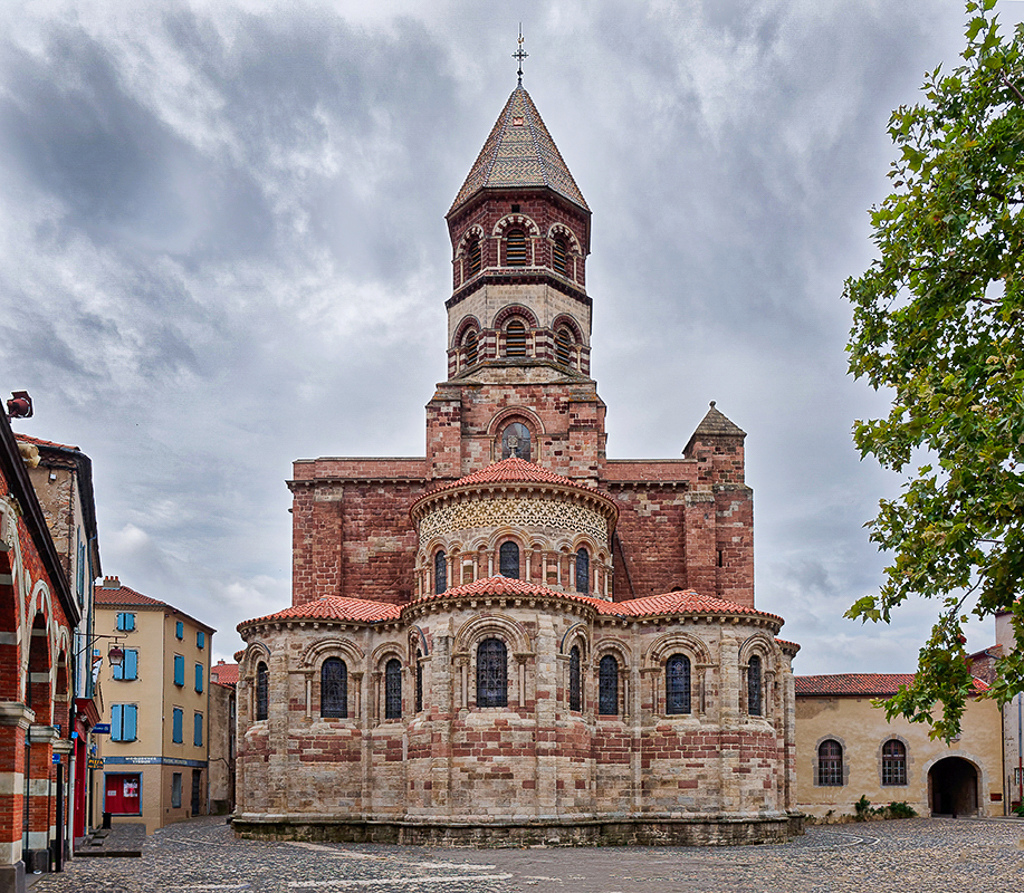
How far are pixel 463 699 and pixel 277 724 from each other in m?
6.45

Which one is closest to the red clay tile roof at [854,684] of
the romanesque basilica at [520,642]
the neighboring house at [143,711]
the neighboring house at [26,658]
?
the romanesque basilica at [520,642]

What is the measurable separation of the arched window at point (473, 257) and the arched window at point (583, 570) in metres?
14.0

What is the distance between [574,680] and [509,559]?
15.3 ft

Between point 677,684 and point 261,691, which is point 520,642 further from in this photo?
point 261,691

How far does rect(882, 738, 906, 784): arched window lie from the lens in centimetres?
4406

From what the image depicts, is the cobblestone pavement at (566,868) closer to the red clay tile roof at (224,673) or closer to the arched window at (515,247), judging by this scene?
the arched window at (515,247)

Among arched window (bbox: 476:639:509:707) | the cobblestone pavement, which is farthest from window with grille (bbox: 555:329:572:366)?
the cobblestone pavement

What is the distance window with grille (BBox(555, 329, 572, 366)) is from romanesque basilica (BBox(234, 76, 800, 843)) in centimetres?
12

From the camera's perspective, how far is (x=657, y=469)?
39.9 m

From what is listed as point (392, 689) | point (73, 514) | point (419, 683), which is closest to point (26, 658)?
point (73, 514)

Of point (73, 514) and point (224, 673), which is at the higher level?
point (73, 514)

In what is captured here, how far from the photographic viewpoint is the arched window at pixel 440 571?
3444 cm

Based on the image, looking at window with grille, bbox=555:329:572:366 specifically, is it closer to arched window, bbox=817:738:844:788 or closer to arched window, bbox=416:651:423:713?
arched window, bbox=416:651:423:713

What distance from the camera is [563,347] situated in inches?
1674
